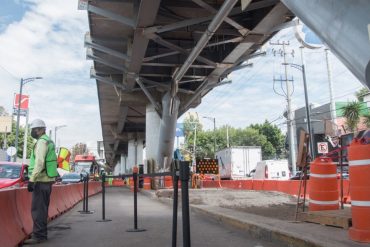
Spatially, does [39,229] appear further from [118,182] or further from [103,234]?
[118,182]

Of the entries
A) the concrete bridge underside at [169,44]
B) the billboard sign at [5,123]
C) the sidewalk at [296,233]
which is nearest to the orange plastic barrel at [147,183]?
the concrete bridge underside at [169,44]

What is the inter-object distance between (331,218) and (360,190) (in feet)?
5.58

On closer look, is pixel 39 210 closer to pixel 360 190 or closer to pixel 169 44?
pixel 360 190

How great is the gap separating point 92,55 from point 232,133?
3255 inches

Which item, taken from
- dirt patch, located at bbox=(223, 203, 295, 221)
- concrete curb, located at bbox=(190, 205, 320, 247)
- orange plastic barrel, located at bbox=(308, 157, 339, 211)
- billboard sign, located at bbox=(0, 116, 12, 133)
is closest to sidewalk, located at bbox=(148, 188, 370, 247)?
concrete curb, located at bbox=(190, 205, 320, 247)

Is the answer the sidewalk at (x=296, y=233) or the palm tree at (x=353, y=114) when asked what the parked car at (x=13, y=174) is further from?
the palm tree at (x=353, y=114)

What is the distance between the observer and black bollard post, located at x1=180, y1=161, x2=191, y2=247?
4.34 metres

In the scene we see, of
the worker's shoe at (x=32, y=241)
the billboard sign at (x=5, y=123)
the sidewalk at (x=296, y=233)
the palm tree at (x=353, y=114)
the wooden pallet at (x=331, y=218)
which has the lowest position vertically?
the worker's shoe at (x=32, y=241)

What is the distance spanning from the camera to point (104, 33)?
18422 mm

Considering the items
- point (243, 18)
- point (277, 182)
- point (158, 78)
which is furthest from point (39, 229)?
point (158, 78)

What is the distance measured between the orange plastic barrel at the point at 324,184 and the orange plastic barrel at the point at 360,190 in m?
2.41

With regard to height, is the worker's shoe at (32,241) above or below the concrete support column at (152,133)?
below

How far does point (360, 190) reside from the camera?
5.60 meters

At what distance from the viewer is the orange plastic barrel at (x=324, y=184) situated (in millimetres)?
8141
